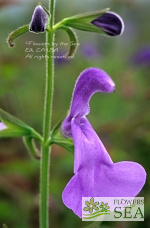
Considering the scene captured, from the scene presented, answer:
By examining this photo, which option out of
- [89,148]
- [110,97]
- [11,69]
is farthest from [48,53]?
[110,97]

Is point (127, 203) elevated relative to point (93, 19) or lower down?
lower down

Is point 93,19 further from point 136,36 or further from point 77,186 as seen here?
point 136,36

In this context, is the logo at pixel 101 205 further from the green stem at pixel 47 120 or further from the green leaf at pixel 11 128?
the green leaf at pixel 11 128

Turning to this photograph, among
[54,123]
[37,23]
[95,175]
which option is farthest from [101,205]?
[54,123]

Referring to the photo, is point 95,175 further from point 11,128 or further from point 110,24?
point 110,24

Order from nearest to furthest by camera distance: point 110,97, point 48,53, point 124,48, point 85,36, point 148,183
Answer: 1. point 48,53
2. point 148,183
3. point 110,97
4. point 124,48
5. point 85,36

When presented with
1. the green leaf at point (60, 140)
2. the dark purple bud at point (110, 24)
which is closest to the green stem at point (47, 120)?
the green leaf at point (60, 140)
